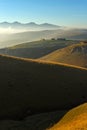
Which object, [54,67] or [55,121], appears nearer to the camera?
[55,121]

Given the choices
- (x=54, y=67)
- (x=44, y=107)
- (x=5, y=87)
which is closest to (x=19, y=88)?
(x=5, y=87)

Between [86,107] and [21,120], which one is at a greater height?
[86,107]

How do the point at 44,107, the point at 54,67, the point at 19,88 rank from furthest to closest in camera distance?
the point at 54,67 → the point at 19,88 → the point at 44,107

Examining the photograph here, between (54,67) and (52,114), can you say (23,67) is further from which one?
(52,114)

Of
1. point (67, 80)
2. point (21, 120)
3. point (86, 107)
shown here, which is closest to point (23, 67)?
point (67, 80)

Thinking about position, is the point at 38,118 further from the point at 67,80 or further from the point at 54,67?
the point at 54,67

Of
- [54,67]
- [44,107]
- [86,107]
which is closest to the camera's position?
[86,107]
